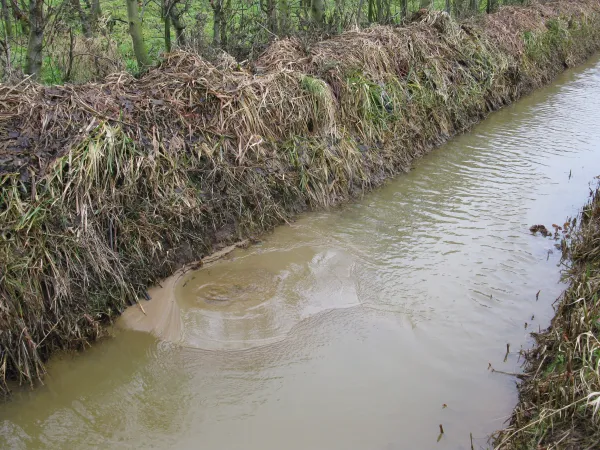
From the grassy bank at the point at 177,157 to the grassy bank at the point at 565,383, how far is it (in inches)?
112

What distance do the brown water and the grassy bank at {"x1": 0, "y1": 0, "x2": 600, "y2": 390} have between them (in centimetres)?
31

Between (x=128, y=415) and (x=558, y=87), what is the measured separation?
36.6 ft

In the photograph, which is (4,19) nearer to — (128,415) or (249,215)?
(249,215)

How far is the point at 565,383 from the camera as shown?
3.01 metres

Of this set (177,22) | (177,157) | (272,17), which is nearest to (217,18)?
(177,22)

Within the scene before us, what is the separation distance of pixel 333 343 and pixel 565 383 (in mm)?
1634

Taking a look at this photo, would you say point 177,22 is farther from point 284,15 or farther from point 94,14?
point 94,14

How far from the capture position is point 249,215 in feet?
17.5

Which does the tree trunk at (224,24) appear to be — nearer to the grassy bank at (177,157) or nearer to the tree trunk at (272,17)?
the tree trunk at (272,17)

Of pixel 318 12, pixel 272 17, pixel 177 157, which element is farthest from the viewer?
pixel 318 12

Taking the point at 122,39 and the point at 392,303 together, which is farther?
the point at 122,39

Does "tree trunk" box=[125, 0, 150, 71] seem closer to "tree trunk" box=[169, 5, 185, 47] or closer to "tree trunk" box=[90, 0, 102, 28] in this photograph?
"tree trunk" box=[169, 5, 185, 47]

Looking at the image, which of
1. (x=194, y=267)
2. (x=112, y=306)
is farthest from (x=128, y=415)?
(x=194, y=267)

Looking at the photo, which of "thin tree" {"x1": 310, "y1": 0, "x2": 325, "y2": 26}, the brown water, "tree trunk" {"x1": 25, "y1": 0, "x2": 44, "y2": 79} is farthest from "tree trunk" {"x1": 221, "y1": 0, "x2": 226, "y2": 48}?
the brown water
